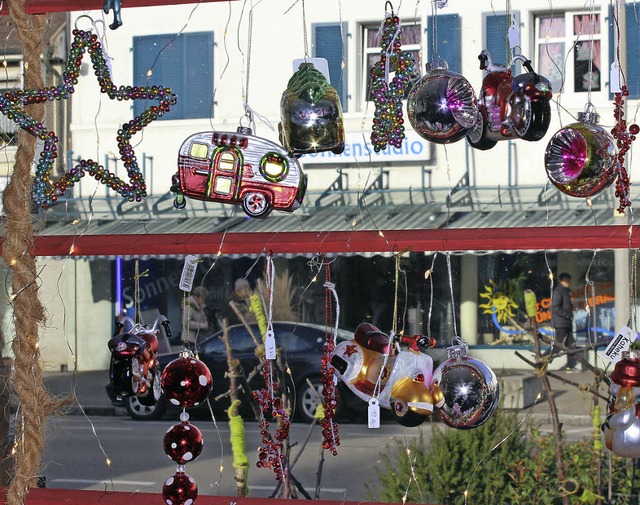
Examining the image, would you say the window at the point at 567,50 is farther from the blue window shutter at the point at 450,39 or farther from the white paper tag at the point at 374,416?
the white paper tag at the point at 374,416

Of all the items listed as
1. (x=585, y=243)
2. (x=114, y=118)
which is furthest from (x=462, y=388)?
(x=114, y=118)

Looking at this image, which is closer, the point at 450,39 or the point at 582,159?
the point at 582,159

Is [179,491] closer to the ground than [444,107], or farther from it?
closer to the ground

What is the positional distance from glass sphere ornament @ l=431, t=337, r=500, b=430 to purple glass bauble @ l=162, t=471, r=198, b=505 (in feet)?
1.18

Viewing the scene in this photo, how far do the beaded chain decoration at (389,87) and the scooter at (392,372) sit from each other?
266mm

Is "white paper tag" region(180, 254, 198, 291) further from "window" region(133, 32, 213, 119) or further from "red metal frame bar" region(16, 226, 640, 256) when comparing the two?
"window" region(133, 32, 213, 119)

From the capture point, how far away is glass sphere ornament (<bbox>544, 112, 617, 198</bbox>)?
1.25m

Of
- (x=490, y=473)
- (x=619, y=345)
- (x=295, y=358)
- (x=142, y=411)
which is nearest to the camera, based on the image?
(x=619, y=345)

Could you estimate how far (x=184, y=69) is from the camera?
6.25 m

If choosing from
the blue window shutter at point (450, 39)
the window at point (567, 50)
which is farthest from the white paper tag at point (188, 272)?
the blue window shutter at point (450, 39)

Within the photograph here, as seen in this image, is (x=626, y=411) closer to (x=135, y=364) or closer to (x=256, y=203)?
(x=256, y=203)

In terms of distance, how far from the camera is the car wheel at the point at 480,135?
130 centimetres

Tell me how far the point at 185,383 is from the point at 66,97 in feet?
1.32

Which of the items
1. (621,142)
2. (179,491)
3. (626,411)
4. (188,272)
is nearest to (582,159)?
(621,142)
